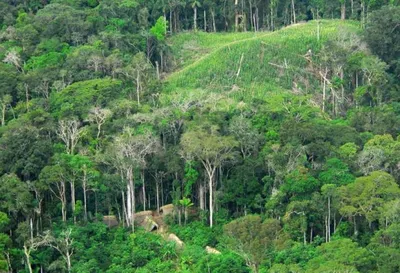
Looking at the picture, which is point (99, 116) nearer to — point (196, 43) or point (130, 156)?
point (130, 156)

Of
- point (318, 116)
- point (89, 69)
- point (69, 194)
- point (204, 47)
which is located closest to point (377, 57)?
point (318, 116)

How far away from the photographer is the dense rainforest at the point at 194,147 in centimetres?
4931

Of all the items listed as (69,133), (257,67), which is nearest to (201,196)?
(69,133)

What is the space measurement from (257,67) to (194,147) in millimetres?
16807

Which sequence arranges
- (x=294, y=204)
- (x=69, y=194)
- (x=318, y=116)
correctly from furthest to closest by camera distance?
(x=318, y=116) → (x=69, y=194) → (x=294, y=204)

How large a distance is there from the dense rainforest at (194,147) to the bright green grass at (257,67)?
0.39 ft

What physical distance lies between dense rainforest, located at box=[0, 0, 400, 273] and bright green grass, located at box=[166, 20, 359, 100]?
0.12m

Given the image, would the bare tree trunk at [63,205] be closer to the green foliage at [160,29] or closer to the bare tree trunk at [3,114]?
the bare tree trunk at [3,114]

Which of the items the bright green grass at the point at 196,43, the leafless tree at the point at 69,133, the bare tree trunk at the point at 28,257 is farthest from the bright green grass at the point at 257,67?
the bare tree trunk at the point at 28,257

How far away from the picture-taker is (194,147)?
52469mm

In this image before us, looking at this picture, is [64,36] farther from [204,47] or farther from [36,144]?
[36,144]

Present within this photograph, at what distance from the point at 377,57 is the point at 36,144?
24.7m

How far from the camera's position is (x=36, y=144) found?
5291 centimetres

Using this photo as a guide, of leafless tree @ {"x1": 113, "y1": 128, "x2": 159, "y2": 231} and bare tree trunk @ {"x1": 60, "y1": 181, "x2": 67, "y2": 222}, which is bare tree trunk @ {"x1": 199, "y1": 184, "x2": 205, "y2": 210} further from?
bare tree trunk @ {"x1": 60, "y1": 181, "x2": 67, "y2": 222}
